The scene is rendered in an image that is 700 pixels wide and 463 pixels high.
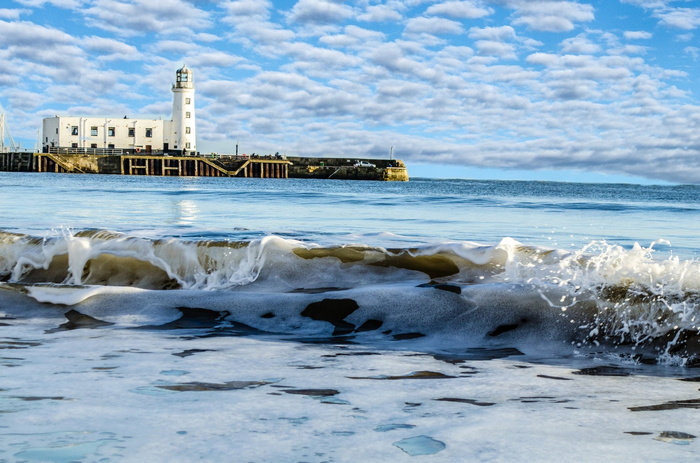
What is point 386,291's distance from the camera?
500cm

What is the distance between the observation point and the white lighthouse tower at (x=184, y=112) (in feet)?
239

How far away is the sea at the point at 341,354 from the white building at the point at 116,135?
70227 mm

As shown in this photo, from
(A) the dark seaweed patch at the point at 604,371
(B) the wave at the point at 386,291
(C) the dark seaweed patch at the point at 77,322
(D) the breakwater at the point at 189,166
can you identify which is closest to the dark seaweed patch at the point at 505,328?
(B) the wave at the point at 386,291

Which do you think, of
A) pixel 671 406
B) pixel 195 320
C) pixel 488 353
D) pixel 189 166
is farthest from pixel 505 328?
pixel 189 166

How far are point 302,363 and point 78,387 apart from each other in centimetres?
106

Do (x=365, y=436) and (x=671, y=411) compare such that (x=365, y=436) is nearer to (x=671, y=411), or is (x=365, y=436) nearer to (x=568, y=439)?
(x=568, y=439)

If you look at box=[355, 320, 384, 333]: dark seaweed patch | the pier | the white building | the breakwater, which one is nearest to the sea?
box=[355, 320, 384, 333]: dark seaweed patch

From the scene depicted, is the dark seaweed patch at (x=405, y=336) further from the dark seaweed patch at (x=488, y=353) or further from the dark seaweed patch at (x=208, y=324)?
the dark seaweed patch at (x=208, y=324)

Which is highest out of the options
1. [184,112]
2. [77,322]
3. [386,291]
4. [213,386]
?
[184,112]

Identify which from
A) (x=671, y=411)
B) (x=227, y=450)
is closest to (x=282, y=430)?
(x=227, y=450)

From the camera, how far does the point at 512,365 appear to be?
3.56 m

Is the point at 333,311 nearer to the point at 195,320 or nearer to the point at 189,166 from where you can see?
the point at 195,320

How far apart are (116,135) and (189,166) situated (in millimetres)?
10630

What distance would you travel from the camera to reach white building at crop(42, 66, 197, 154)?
7544 centimetres
